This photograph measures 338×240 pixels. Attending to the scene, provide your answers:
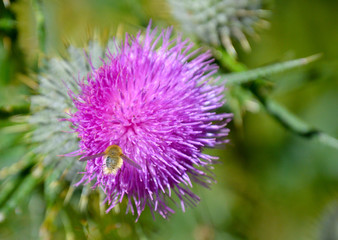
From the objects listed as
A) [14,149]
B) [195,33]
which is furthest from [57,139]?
[195,33]

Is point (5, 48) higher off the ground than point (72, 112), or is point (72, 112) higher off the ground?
point (5, 48)

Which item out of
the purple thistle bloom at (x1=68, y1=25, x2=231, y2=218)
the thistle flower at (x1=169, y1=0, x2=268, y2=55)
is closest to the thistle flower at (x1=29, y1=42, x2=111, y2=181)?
the purple thistle bloom at (x1=68, y1=25, x2=231, y2=218)

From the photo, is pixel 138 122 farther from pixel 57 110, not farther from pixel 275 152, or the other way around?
pixel 275 152

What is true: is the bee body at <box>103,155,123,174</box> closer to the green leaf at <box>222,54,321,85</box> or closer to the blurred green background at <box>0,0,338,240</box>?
the green leaf at <box>222,54,321,85</box>

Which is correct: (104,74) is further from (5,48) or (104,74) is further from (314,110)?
(314,110)

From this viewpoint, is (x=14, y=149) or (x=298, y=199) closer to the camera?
(x=14, y=149)
